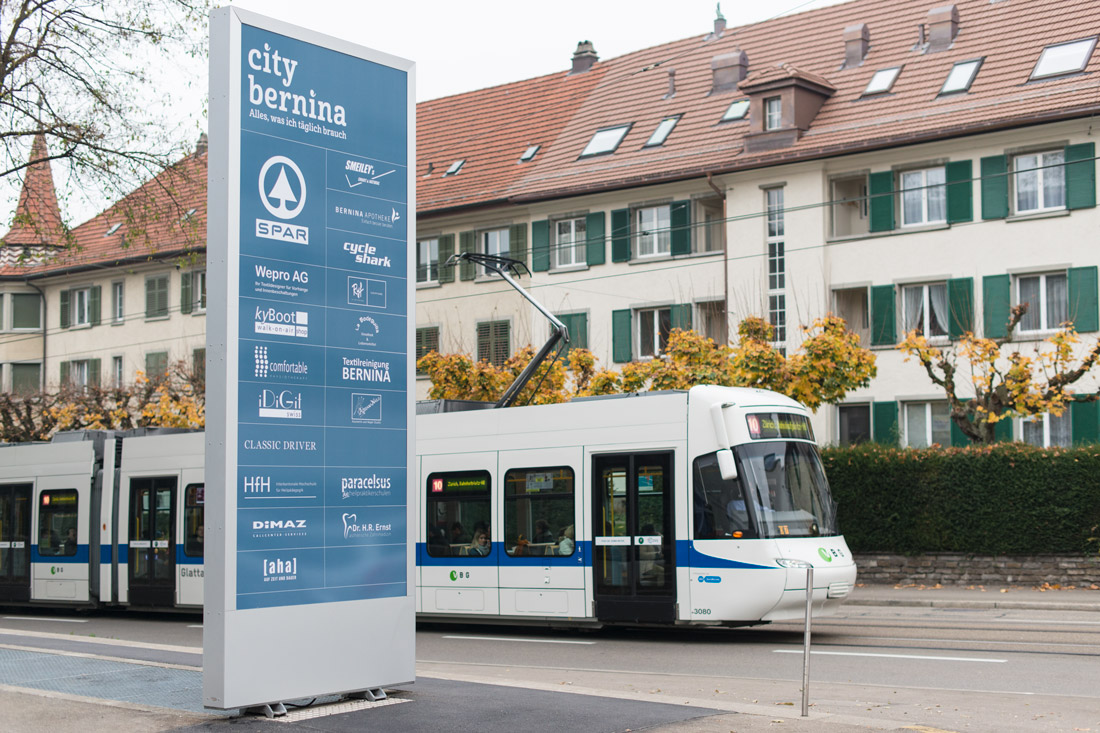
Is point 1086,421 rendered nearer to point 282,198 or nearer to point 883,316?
point 883,316

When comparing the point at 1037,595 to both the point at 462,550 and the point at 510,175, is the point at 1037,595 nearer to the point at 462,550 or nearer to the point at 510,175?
the point at 462,550

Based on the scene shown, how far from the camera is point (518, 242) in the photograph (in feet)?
129

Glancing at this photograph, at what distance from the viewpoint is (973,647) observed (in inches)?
575

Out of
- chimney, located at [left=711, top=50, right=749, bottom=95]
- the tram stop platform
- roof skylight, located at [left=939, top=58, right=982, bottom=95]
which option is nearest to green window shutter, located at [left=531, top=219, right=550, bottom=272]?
chimney, located at [left=711, top=50, right=749, bottom=95]

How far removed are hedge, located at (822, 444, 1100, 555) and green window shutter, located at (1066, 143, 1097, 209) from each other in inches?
→ 310

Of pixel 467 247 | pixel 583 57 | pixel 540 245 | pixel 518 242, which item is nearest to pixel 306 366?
pixel 540 245

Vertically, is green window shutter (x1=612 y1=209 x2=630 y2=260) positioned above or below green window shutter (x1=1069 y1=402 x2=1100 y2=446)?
above

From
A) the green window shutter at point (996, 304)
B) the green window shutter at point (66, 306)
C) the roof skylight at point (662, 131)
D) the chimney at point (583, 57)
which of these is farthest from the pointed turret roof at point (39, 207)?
the green window shutter at point (66, 306)

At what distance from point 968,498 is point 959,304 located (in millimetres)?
7840

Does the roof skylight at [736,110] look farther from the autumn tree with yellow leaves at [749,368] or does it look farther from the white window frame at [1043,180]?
the autumn tree with yellow leaves at [749,368]

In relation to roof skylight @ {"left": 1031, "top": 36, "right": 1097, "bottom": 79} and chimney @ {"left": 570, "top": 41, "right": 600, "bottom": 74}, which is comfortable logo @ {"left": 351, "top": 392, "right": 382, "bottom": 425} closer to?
roof skylight @ {"left": 1031, "top": 36, "right": 1097, "bottom": 79}

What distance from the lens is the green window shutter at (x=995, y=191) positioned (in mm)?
29922

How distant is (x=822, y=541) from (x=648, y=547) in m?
2.04

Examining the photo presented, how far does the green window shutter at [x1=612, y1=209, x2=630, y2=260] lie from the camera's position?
3644cm
